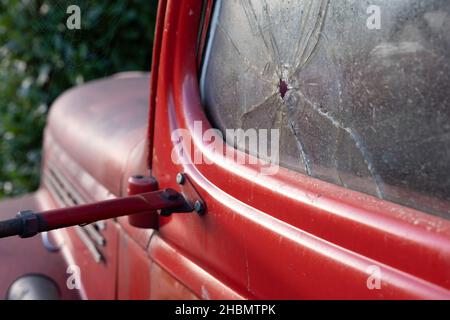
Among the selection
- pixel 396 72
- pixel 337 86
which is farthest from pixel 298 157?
pixel 396 72

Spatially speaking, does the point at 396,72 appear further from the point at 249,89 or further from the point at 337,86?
the point at 249,89

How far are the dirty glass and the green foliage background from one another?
3624 millimetres

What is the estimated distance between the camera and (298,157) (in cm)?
118

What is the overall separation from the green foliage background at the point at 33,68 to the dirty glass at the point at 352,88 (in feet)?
11.9

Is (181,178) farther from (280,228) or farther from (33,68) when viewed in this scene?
(33,68)

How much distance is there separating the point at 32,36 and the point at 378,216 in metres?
4.52

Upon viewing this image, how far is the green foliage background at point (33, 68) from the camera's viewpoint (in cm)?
485

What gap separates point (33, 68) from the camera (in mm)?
5082

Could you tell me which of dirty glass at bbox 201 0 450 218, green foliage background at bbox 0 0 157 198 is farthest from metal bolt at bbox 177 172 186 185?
green foliage background at bbox 0 0 157 198

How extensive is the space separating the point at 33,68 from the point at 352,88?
4446mm

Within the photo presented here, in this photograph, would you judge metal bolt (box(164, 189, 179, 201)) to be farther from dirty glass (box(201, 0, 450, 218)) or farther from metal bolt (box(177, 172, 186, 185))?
dirty glass (box(201, 0, 450, 218))

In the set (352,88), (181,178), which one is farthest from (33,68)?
(352,88)

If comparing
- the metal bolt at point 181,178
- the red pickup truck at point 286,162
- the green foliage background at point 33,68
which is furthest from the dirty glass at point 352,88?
the green foliage background at point 33,68

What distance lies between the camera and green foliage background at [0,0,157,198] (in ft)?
15.9
